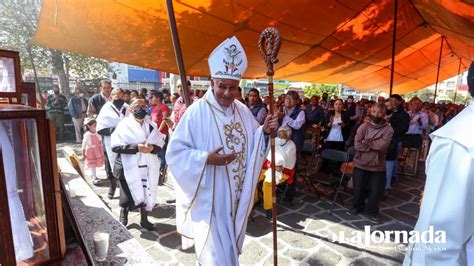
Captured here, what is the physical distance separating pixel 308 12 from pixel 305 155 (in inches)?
153

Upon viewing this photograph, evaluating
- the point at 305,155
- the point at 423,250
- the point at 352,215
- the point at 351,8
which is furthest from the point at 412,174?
the point at 423,250

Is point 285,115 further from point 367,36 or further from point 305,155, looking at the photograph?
point 367,36

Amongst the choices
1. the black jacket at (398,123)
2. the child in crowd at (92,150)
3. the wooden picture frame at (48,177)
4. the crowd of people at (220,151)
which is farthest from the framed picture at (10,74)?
the black jacket at (398,123)

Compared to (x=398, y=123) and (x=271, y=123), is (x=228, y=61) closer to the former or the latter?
(x=271, y=123)

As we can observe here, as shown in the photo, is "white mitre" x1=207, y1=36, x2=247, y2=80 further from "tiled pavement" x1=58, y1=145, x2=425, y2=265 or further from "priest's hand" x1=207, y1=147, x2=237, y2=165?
"tiled pavement" x1=58, y1=145, x2=425, y2=265

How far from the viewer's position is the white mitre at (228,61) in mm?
2406

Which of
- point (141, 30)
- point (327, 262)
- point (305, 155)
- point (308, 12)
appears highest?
point (308, 12)

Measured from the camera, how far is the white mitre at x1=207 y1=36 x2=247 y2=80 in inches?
94.7

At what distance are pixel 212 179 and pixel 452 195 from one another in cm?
166

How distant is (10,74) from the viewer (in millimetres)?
1569

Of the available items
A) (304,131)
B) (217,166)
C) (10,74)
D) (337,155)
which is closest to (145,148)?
(217,166)

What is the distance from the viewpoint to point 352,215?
15.9ft

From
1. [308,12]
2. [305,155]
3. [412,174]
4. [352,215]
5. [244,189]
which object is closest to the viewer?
[244,189]

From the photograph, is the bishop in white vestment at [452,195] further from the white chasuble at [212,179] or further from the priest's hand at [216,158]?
the white chasuble at [212,179]
